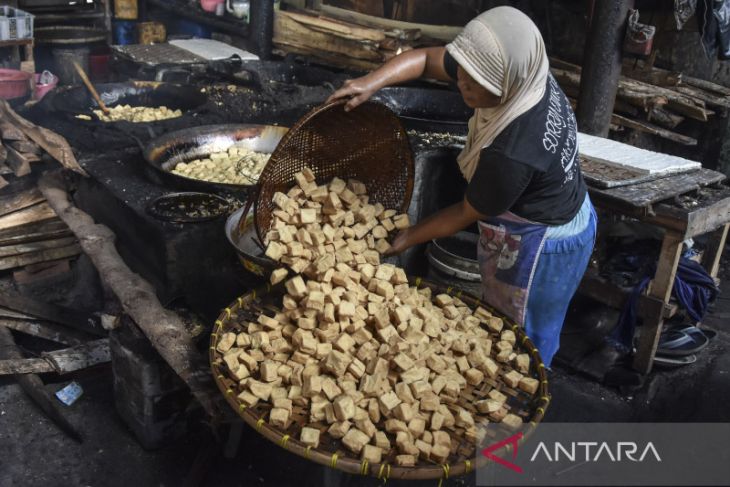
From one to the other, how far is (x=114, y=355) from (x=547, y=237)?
241 cm

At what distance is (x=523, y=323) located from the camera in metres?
3.39

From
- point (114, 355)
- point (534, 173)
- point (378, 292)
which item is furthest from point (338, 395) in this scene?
point (114, 355)

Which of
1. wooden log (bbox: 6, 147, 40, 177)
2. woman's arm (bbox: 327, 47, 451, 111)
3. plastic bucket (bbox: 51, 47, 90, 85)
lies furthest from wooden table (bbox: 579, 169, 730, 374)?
plastic bucket (bbox: 51, 47, 90, 85)

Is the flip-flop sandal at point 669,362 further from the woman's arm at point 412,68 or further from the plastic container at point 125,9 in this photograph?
the plastic container at point 125,9

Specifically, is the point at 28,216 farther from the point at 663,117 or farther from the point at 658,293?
the point at 663,117

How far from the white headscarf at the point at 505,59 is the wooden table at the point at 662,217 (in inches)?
57.6

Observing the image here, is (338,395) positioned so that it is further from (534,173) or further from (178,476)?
(178,476)

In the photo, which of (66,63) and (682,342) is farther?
(66,63)

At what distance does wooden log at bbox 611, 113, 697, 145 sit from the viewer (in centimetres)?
627

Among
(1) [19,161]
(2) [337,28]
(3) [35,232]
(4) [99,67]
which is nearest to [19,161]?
(1) [19,161]

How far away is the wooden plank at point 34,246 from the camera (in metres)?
4.78

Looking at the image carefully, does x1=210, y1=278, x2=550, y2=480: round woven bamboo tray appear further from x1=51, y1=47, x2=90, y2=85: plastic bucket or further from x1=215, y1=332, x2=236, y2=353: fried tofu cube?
x1=51, y1=47, x2=90, y2=85: plastic bucket

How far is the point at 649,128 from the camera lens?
20.6ft

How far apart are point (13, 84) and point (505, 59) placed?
5.02 metres
